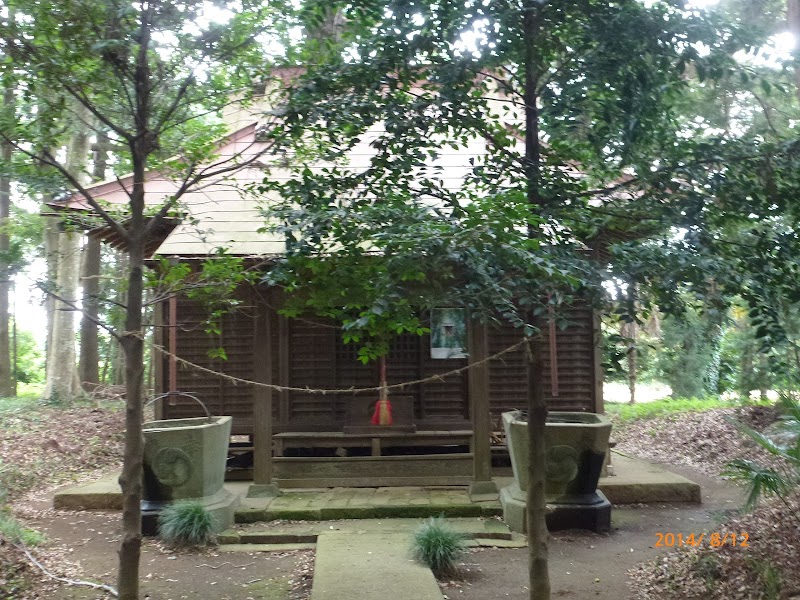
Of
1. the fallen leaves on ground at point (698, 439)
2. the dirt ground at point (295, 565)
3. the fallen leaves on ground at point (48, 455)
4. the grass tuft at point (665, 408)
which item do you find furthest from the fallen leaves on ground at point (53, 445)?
the grass tuft at point (665, 408)

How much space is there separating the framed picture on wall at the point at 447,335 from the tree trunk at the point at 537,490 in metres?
5.17

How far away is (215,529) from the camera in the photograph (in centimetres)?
691

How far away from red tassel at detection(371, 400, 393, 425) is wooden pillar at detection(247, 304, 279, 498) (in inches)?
55.9

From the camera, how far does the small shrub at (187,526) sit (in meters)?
6.68

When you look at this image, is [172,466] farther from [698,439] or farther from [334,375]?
[698,439]

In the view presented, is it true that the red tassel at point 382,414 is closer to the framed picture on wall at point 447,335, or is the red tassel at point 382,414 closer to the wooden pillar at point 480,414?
the wooden pillar at point 480,414

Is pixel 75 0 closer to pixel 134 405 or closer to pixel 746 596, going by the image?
pixel 134 405

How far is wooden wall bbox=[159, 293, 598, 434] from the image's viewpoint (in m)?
9.66

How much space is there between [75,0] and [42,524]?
19.0ft

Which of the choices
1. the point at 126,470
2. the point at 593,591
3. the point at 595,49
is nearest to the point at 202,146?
the point at 126,470

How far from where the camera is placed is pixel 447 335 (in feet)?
32.8

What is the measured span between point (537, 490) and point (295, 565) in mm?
2803

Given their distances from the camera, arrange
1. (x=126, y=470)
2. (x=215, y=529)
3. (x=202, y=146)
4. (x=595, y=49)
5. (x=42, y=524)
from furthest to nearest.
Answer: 1. (x=42, y=524)
2. (x=215, y=529)
3. (x=202, y=146)
4. (x=595, y=49)
5. (x=126, y=470)

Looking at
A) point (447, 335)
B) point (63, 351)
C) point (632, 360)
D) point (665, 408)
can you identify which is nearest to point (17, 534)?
point (447, 335)
